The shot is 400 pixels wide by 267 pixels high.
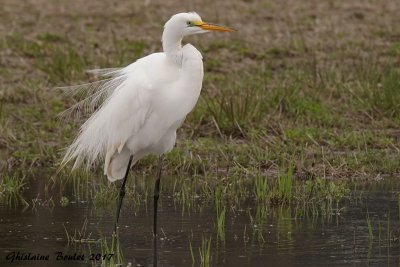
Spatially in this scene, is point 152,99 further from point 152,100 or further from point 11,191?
point 11,191

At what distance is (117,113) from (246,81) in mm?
4719

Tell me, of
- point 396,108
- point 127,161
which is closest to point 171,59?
point 127,161

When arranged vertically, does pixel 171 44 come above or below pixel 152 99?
above

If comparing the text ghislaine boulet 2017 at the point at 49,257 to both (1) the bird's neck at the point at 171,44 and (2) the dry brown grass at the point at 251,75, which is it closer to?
(1) the bird's neck at the point at 171,44

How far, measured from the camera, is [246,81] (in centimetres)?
1272

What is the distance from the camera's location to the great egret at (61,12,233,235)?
26.4ft

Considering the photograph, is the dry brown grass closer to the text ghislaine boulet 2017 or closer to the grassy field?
the grassy field

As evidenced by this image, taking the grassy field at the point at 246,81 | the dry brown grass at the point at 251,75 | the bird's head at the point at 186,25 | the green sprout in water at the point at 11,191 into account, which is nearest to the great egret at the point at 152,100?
the bird's head at the point at 186,25

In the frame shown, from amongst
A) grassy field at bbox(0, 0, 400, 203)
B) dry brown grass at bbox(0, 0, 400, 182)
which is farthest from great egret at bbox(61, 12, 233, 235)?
dry brown grass at bbox(0, 0, 400, 182)

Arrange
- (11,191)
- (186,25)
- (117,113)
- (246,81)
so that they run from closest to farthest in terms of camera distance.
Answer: (186,25), (117,113), (11,191), (246,81)

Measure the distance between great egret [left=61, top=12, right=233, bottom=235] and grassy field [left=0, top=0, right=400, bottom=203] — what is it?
4.66ft

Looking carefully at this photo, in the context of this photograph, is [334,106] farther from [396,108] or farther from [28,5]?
[28,5]

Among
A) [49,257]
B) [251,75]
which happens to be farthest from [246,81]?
[49,257]

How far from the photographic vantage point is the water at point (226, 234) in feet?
22.8
